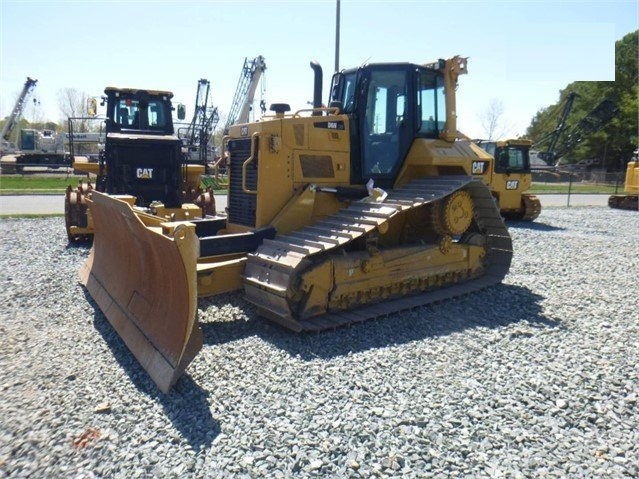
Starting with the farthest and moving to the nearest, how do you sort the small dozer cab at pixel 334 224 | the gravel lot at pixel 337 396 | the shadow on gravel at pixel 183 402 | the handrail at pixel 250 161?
the handrail at pixel 250 161 < the small dozer cab at pixel 334 224 < the shadow on gravel at pixel 183 402 < the gravel lot at pixel 337 396

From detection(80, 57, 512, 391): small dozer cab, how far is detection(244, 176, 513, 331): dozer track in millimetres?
19

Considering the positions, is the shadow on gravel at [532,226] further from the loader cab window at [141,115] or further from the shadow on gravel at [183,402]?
the shadow on gravel at [183,402]

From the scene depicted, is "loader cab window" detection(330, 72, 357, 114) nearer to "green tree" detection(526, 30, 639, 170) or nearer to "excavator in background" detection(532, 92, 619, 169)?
"excavator in background" detection(532, 92, 619, 169)

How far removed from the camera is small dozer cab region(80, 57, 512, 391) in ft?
18.4

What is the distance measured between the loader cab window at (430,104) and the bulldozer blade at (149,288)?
4.28 metres

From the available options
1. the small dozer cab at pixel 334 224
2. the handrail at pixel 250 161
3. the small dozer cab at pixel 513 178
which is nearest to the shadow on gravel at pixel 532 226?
the small dozer cab at pixel 513 178

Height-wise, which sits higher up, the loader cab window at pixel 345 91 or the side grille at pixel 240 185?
the loader cab window at pixel 345 91

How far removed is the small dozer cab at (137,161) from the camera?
37.3 ft

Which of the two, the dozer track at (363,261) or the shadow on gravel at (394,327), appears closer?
the shadow on gravel at (394,327)

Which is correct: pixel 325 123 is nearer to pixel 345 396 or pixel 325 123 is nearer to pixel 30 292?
pixel 345 396

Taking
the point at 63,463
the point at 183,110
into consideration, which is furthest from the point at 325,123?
the point at 183,110

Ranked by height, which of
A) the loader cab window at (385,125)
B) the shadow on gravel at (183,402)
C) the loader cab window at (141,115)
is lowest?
the shadow on gravel at (183,402)

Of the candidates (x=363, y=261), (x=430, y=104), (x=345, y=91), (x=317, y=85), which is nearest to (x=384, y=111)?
(x=345, y=91)

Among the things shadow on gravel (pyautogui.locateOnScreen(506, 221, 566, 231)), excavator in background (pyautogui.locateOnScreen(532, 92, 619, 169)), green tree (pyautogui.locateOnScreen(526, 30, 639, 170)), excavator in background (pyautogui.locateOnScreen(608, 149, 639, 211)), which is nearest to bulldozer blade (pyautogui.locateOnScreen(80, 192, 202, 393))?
shadow on gravel (pyautogui.locateOnScreen(506, 221, 566, 231))
